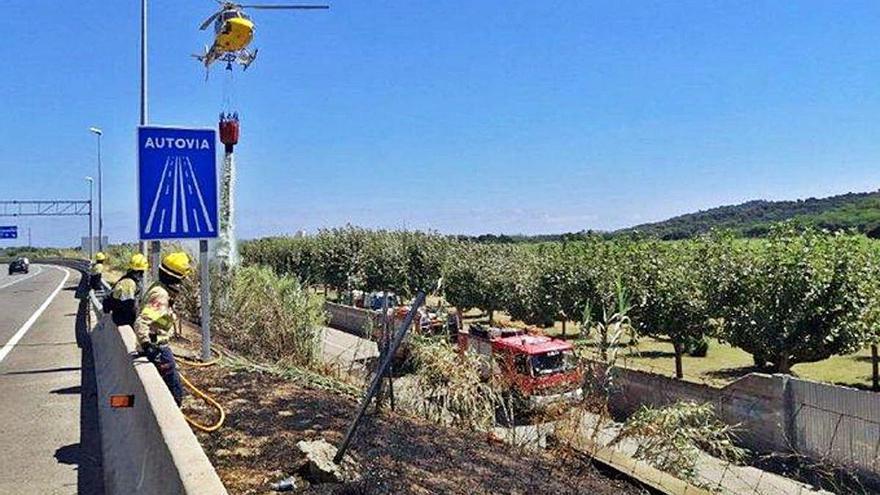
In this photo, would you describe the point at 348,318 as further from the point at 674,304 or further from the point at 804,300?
the point at 804,300

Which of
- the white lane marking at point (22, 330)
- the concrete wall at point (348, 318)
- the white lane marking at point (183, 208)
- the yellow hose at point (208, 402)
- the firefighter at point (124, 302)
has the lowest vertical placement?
the concrete wall at point (348, 318)

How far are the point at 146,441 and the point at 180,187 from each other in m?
4.74

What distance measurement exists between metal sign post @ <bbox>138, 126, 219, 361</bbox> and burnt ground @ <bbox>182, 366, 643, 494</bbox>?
2088 millimetres

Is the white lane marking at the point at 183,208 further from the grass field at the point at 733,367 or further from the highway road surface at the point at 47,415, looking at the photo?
the grass field at the point at 733,367

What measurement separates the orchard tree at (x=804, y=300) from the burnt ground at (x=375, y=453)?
611 inches

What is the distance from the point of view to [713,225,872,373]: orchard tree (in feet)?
64.3

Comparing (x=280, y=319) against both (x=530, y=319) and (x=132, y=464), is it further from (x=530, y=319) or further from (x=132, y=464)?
(x=530, y=319)

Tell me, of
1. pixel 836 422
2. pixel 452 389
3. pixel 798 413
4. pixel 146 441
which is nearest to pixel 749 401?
pixel 798 413

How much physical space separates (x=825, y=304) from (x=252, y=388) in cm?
1738

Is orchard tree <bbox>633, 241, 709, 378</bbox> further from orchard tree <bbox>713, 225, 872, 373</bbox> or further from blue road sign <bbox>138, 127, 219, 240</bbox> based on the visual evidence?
blue road sign <bbox>138, 127, 219, 240</bbox>

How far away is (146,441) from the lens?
4.86 metres

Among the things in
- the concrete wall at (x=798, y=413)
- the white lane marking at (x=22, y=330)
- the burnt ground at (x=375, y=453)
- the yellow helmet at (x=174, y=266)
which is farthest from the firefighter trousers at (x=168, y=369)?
the concrete wall at (x=798, y=413)

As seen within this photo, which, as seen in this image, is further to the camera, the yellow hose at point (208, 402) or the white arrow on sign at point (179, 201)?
the white arrow on sign at point (179, 201)

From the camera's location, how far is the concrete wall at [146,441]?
3686mm
